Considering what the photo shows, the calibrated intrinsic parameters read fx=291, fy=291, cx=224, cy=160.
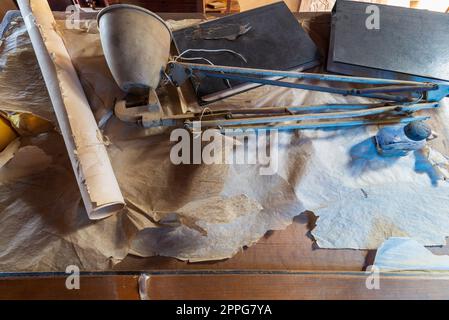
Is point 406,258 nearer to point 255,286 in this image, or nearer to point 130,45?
point 255,286

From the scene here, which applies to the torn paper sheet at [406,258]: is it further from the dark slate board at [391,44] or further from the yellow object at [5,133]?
the yellow object at [5,133]

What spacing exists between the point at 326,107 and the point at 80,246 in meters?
0.93

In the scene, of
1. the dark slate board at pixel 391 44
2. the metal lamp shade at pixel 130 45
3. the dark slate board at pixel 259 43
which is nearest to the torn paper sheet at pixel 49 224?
the metal lamp shade at pixel 130 45

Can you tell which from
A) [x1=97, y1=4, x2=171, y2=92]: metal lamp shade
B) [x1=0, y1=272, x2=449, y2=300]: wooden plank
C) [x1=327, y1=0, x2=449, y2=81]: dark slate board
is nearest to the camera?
[x1=0, y1=272, x2=449, y2=300]: wooden plank

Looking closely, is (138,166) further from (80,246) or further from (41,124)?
(41,124)

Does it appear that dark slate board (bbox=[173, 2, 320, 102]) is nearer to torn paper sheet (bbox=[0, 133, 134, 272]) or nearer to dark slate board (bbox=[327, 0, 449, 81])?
dark slate board (bbox=[327, 0, 449, 81])

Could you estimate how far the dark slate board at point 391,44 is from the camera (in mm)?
1150

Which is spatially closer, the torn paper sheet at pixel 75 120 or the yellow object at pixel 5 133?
the torn paper sheet at pixel 75 120

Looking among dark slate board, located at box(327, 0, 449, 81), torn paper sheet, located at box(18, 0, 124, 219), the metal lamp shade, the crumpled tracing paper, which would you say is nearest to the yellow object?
the crumpled tracing paper

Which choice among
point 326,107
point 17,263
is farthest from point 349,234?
point 17,263

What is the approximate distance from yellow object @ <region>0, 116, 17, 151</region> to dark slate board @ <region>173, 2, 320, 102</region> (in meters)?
0.68

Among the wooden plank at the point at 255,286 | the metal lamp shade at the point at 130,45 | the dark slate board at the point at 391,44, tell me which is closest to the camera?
the wooden plank at the point at 255,286

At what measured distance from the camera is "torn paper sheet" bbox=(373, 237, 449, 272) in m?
0.84

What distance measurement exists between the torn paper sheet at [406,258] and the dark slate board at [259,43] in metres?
0.75
